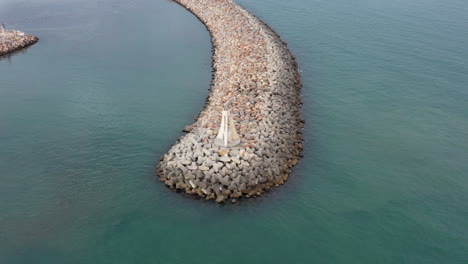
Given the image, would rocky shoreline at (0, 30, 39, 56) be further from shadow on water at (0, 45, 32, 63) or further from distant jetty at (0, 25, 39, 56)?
shadow on water at (0, 45, 32, 63)

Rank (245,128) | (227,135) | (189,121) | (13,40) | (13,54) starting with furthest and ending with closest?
(13,40)
(13,54)
(189,121)
(245,128)
(227,135)

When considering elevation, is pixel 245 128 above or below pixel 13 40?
below

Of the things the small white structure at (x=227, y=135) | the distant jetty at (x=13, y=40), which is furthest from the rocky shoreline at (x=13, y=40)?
the small white structure at (x=227, y=135)

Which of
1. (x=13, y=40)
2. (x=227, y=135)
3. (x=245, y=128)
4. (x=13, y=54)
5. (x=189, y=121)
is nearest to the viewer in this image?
(x=227, y=135)

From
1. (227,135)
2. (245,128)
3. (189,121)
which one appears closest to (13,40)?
(189,121)

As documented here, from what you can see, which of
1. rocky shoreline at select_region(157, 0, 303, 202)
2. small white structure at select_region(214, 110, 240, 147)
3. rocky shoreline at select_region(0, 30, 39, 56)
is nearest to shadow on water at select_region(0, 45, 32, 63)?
rocky shoreline at select_region(0, 30, 39, 56)

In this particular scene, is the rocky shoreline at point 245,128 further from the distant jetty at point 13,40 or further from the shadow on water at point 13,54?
the distant jetty at point 13,40

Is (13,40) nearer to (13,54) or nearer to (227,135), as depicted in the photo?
(13,54)
